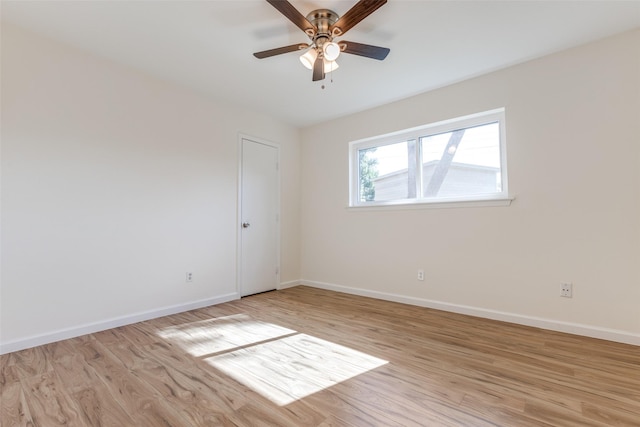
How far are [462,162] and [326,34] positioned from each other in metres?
2.00

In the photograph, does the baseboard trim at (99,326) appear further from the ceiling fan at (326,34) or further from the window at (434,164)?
the ceiling fan at (326,34)

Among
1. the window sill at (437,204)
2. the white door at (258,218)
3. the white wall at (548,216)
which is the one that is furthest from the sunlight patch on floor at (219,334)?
the window sill at (437,204)

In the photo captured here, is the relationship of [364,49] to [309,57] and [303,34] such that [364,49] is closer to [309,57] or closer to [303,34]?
[309,57]

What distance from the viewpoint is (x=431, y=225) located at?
3.25 m

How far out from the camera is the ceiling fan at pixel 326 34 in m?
1.84

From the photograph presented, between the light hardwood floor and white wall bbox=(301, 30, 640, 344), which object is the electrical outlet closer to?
white wall bbox=(301, 30, 640, 344)

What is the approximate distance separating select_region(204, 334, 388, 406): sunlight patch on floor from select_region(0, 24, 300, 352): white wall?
4.59 ft

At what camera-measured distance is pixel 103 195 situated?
2.63 m

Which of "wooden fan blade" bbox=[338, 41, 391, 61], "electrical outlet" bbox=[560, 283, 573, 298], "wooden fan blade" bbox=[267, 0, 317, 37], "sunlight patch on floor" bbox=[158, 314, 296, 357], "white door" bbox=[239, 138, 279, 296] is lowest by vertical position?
"sunlight patch on floor" bbox=[158, 314, 296, 357]

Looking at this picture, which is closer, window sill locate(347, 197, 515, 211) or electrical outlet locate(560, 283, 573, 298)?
electrical outlet locate(560, 283, 573, 298)

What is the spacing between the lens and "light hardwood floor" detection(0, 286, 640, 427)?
142cm

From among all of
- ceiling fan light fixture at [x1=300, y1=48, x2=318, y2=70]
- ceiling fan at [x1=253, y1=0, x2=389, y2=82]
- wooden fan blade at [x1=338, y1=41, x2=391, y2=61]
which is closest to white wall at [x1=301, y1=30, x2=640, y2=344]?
wooden fan blade at [x1=338, y1=41, x2=391, y2=61]

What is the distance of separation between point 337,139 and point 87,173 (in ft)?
9.63

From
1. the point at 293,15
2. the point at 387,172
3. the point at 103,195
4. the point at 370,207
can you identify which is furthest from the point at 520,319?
the point at 103,195
